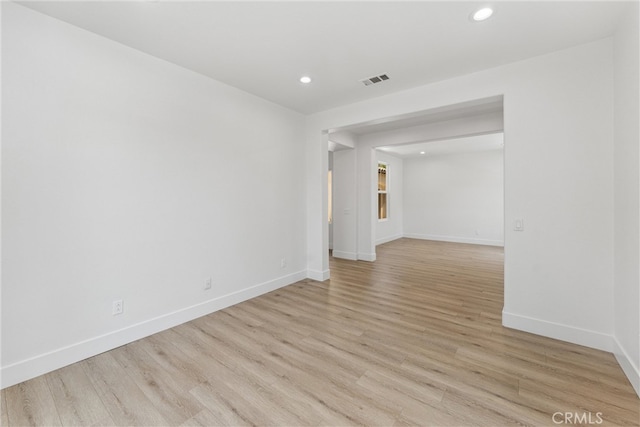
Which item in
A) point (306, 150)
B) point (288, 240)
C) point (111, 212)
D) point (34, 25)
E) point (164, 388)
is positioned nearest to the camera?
point (164, 388)

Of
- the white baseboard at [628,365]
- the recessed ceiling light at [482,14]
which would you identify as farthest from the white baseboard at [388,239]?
the recessed ceiling light at [482,14]

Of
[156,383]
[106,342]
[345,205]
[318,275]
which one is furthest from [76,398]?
[345,205]

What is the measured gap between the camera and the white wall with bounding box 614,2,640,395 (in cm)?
180

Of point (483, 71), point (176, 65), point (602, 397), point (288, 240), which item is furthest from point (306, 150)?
point (602, 397)

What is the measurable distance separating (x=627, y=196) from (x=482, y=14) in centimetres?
169

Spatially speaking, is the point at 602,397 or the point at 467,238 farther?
the point at 467,238

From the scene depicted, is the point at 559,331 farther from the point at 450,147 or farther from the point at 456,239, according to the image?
the point at 456,239

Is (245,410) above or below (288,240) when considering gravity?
below

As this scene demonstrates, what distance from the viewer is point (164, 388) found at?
1.84m

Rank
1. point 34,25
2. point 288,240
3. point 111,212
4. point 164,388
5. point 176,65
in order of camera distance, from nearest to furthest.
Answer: point 164,388 → point 34,25 → point 111,212 → point 176,65 → point 288,240

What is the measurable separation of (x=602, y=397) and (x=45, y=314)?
389 centimetres

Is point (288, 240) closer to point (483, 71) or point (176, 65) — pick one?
point (176, 65)

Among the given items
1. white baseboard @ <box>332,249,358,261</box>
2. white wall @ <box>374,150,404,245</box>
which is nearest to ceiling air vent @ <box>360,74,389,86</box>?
white baseboard @ <box>332,249,358,261</box>

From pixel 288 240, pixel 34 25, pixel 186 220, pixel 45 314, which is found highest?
pixel 34 25
